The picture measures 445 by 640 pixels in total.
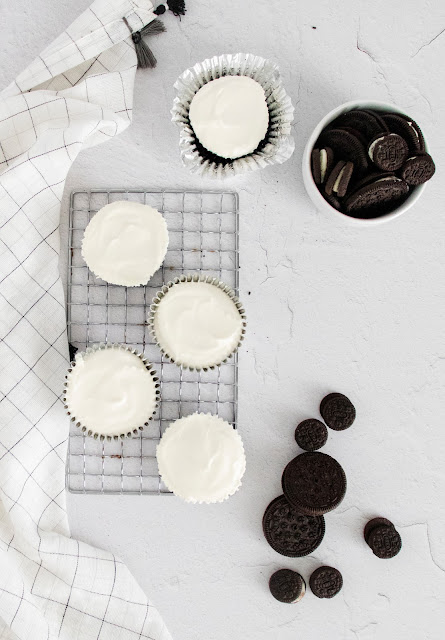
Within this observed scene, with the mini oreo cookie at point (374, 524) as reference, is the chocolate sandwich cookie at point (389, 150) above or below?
above

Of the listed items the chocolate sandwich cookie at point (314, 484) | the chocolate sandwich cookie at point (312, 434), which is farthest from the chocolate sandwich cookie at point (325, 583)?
the chocolate sandwich cookie at point (312, 434)

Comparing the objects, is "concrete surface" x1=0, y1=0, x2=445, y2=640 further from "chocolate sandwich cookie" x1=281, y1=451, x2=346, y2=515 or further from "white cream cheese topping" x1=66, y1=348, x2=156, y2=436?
"white cream cheese topping" x1=66, y1=348, x2=156, y2=436

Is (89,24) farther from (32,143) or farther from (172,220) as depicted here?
(172,220)

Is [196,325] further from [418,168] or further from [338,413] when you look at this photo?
[418,168]

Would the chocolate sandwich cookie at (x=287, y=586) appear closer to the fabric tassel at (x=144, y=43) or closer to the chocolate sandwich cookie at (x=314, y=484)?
the chocolate sandwich cookie at (x=314, y=484)

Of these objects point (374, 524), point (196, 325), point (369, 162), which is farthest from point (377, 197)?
point (374, 524)

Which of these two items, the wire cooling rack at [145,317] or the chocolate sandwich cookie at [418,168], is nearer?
the chocolate sandwich cookie at [418,168]
